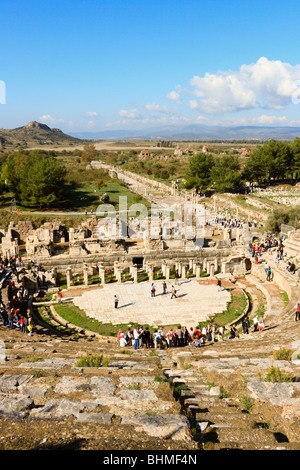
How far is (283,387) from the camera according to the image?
6465mm

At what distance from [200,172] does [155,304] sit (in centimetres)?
4323

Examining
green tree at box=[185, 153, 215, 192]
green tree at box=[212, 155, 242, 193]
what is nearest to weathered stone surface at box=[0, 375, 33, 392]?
green tree at box=[212, 155, 242, 193]

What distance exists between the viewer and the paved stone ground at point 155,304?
55.1ft

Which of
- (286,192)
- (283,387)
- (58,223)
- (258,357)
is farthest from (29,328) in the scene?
(286,192)

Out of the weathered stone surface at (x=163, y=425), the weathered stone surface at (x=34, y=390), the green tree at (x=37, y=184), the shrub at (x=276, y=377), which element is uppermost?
the green tree at (x=37, y=184)

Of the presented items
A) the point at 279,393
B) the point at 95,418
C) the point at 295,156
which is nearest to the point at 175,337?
the point at 279,393

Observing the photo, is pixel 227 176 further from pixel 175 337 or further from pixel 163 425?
pixel 163 425

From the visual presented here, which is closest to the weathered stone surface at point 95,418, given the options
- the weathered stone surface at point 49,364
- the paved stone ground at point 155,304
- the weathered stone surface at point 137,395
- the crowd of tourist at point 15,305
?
the weathered stone surface at point 137,395

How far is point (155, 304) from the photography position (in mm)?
18312

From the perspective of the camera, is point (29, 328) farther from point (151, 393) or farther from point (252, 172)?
point (252, 172)

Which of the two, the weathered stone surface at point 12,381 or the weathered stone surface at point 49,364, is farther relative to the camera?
the weathered stone surface at point 49,364

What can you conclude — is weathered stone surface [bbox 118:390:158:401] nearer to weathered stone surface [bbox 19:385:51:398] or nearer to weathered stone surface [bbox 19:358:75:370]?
weathered stone surface [bbox 19:385:51:398]

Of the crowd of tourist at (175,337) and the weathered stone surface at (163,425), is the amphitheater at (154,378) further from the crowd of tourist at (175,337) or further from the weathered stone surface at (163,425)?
the crowd of tourist at (175,337)

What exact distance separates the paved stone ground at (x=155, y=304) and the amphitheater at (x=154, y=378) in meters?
0.06
